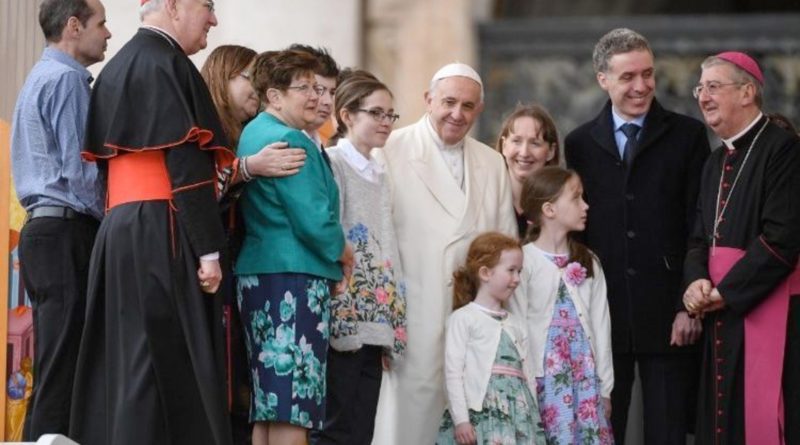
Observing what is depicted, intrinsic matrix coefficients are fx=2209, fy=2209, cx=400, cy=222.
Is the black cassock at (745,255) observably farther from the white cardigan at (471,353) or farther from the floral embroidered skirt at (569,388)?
the white cardigan at (471,353)

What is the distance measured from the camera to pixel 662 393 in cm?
871

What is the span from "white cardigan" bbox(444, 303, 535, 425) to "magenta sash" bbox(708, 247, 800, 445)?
840 mm

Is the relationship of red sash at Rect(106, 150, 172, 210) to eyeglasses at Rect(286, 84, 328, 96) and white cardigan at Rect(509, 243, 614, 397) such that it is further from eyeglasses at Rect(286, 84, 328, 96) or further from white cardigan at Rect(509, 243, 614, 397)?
white cardigan at Rect(509, 243, 614, 397)

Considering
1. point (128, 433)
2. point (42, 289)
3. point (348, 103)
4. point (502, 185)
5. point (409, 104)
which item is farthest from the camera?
point (409, 104)

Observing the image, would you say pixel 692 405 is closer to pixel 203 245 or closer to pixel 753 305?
pixel 753 305

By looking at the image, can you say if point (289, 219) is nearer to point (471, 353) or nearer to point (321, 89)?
point (321, 89)

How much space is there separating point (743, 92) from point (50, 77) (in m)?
2.71

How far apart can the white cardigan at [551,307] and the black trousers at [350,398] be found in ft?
2.65

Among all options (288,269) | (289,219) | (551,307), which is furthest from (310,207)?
(551,307)

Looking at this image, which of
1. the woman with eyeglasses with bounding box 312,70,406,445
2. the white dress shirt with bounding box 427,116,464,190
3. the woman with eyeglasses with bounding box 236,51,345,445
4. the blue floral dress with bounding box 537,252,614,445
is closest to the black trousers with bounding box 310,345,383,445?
the woman with eyeglasses with bounding box 312,70,406,445

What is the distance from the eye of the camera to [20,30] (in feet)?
30.1

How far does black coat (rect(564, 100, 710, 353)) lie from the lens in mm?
8820

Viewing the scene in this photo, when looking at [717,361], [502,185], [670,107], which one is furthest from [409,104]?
[717,361]

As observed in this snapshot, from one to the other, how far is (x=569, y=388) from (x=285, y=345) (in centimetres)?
145
